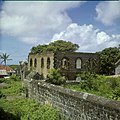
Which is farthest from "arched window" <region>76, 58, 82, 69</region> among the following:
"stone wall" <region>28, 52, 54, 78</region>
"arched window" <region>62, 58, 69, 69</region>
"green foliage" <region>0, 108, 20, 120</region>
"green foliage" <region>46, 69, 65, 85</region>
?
"green foliage" <region>0, 108, 20, 120</region>

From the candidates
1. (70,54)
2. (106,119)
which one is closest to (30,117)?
(106,119)

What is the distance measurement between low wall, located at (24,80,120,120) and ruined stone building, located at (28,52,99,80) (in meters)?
23.8

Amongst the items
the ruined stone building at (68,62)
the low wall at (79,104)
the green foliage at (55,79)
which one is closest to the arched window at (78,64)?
the ruined stone building at (68,62)

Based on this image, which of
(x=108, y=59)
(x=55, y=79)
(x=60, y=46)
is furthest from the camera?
(x=60, y=46)

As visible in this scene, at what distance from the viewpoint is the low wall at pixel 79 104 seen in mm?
6543

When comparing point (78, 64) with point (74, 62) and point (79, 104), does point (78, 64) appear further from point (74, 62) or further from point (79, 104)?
point (79, 104)

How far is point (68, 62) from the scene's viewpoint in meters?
37.9

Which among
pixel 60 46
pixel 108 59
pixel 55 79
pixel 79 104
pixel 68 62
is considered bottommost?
pixel 79 104

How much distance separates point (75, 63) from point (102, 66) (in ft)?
19.6

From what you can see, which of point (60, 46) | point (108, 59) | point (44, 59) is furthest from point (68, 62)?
point (60, 46)

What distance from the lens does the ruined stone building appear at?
120ft

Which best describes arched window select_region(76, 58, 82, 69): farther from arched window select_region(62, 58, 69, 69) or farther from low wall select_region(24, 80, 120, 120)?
low wall select_region(24, 80, 120, 120)

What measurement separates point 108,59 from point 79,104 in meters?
36.8

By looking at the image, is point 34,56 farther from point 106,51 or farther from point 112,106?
point 112,106
